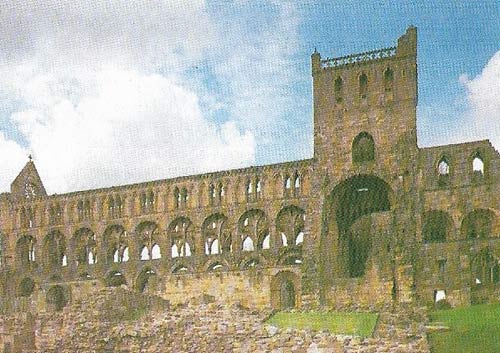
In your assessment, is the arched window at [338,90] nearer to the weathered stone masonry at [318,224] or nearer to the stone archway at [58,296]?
the weathered stone masonry at [318,224]

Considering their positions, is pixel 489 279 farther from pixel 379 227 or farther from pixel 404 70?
pixel 404 70

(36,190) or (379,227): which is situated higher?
(36,190)

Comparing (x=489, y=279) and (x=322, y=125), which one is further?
(x=322, y=125)

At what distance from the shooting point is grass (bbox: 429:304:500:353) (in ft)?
106

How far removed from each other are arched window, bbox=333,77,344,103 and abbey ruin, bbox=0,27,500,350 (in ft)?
0.24

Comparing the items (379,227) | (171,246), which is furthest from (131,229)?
(379,227)

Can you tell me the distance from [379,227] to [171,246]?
2473cm

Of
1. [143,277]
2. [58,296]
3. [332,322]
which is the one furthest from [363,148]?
[58,296]

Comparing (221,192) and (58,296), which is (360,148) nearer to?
(221,192)

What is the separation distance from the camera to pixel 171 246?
7081cm

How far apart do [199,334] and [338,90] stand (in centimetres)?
2407

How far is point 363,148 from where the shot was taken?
56.7 metres

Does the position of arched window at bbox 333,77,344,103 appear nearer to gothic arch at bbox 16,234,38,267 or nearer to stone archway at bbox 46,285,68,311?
stone archway at bbox 46,285,68,311

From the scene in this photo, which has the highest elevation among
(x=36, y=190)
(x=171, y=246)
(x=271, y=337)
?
(x=36, y=190)
